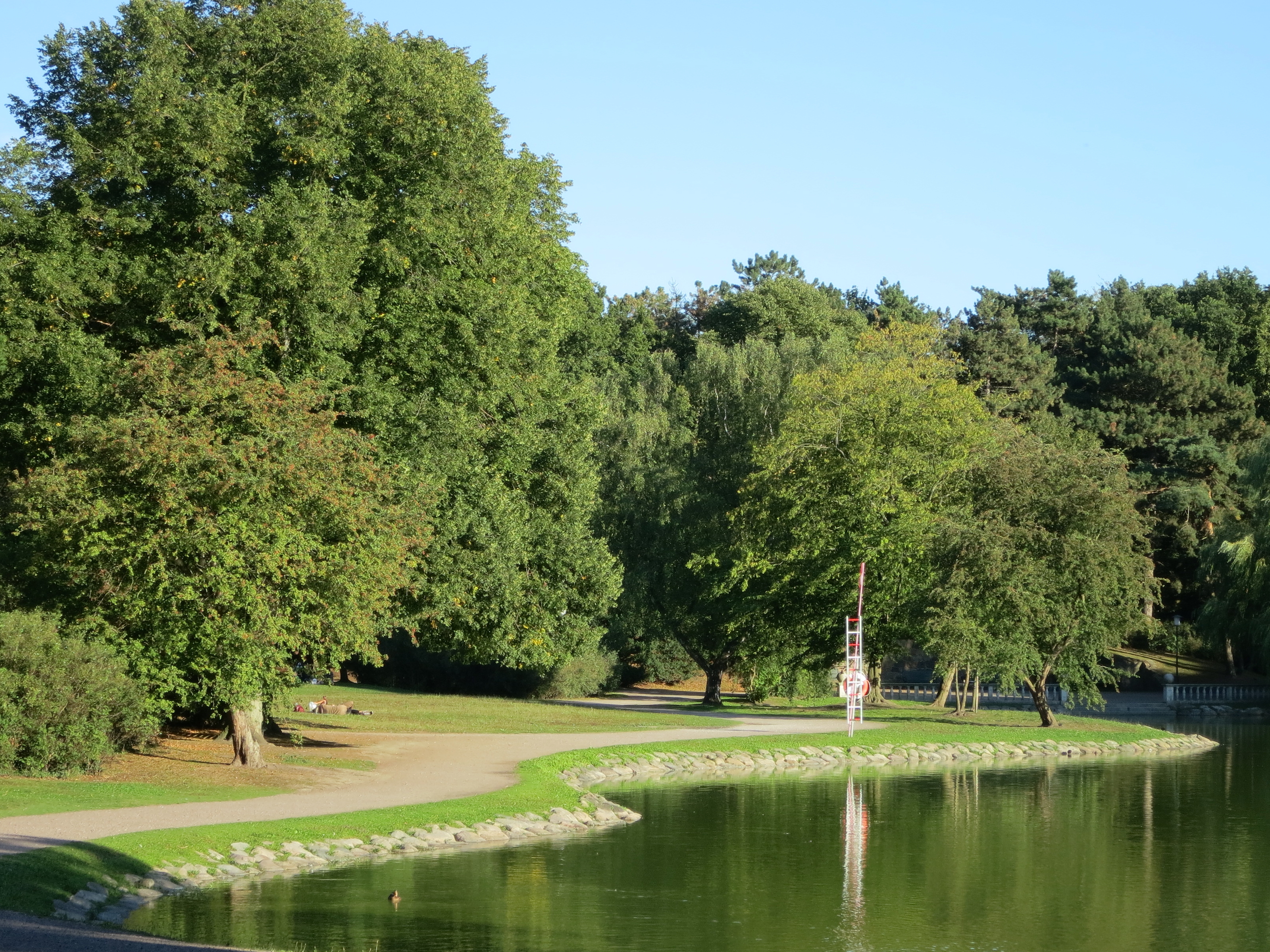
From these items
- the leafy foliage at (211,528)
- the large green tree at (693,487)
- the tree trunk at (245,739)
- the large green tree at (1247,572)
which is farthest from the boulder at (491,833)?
the large green tree at (1247,572)

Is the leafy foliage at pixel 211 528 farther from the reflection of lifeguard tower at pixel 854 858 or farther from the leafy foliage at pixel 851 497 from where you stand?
the leafy foliage at pixel 851 497

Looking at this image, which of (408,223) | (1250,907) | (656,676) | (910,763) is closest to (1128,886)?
(1250,907)

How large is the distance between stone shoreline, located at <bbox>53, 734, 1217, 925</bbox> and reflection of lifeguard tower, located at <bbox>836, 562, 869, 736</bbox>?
1.65 m

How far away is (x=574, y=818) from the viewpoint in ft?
72.7

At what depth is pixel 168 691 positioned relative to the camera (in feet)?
80.5

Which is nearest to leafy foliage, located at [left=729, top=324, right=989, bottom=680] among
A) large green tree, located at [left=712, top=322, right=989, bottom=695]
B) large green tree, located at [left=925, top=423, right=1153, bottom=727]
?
large green tree, located at [left=712, top=322, right=989, bottom=695]

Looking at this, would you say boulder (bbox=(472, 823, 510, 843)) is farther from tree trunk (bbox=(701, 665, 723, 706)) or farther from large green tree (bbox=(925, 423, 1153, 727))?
tree trunk (bbox=(701, 665, 723, 706))

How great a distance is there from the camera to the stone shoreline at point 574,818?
1558 centimetres

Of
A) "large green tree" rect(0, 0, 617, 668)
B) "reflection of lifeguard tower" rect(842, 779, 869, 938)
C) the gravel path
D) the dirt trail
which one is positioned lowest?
"reflection of lifeguard tower" rect(842, 779, 869, 938)

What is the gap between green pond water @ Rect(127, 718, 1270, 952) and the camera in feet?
48.8

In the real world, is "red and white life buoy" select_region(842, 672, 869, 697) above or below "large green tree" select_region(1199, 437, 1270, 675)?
below

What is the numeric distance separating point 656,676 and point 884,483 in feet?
60.2

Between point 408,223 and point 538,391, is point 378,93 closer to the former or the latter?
point 408,223

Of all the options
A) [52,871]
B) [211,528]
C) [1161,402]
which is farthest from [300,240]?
[1161,402]
